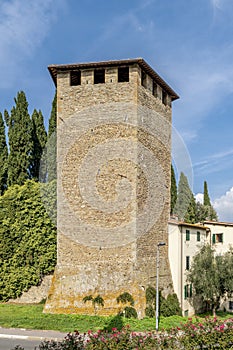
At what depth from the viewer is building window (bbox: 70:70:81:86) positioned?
24125 mm

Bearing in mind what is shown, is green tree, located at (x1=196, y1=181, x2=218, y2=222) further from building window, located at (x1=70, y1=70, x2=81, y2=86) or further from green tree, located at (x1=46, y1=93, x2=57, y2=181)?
building window, located at (x1=70, y1=70, x2=81, y2=86)

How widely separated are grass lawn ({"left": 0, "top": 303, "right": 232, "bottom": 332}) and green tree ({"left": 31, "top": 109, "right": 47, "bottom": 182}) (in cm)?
1123

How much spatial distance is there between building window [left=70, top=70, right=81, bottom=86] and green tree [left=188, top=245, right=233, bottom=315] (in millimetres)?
12352

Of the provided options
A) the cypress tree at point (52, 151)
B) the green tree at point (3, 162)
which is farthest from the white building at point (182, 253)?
the green tree at point (3, 162)

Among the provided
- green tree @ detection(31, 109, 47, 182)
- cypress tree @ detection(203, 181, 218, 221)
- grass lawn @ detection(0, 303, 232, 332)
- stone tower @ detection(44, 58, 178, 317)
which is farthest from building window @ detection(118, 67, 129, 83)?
cypress tree @ detection(203, 181, 218, 221)

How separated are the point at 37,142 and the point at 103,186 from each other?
13.0 metres

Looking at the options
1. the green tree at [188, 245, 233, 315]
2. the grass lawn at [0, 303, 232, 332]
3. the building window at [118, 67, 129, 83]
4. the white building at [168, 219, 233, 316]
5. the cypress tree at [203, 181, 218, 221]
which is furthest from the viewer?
the cypress tree at [203, 181, 218, 221]

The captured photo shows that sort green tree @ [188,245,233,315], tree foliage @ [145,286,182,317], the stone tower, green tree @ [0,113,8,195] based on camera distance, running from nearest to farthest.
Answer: tree foliage @ [145,286,182,317], the stone tower, green tree @ [188,245,233,315], green tree @ [0,113,8,195]

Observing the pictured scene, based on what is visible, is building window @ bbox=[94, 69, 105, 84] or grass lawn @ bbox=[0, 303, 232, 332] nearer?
grass lawn @ bbox=[0, 303, 232, 332]

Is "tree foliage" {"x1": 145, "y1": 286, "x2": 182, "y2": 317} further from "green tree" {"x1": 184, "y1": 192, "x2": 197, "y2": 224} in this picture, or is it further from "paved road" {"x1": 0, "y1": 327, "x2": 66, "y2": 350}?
"green tree" {"x1": 184, "y1": 192, "x2": 197, "y2": 224}

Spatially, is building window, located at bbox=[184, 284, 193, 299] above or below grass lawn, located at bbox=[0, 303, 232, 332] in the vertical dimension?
above

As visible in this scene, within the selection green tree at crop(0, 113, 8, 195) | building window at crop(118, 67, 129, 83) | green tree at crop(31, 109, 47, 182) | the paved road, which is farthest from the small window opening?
green tree at crop(0, 113, 8, 195)

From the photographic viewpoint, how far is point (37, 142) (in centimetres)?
3431

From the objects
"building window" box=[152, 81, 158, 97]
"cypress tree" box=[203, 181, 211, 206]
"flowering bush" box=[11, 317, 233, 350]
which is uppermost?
"building window" box=[152, 81, 158, 97]
